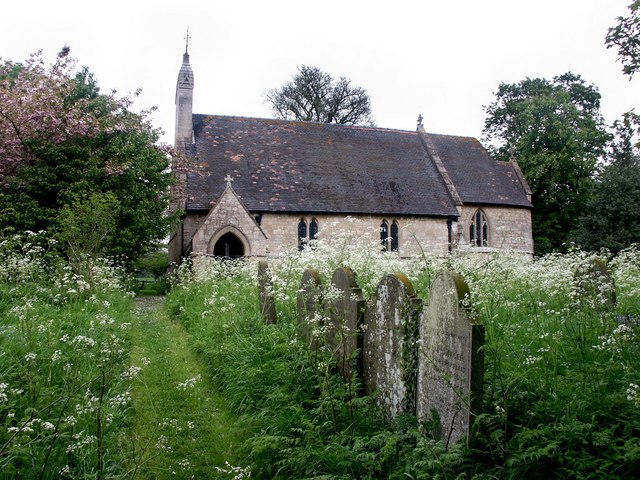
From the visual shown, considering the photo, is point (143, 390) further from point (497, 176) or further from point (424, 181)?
point (497, 176)

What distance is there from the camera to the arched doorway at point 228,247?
21.0 meters

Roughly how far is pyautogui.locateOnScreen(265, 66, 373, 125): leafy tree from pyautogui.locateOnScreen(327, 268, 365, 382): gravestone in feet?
129

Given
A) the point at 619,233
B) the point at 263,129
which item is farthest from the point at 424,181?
the point at 619,233

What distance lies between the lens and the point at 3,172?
1467 cm

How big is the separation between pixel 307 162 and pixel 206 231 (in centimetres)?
787

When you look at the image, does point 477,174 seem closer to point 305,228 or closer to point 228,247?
point 305,228

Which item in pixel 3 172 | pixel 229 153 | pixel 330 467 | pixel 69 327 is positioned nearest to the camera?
pixel 330 467

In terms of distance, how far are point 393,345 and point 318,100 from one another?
4122 centimetres

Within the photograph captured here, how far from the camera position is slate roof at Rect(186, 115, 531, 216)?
22.8 metres

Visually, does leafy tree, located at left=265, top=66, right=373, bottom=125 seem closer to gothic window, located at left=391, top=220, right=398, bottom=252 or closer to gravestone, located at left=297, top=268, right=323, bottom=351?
gothic window, located at left=391, top=220, right=398, bottom=252

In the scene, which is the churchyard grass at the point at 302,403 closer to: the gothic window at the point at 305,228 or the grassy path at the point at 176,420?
the grassy path at the point at 176,420

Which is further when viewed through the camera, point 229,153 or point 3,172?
point 229,153

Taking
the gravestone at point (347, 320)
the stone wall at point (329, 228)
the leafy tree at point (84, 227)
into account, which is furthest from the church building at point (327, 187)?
the gravestone at point (347, 320)

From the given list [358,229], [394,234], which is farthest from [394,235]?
[358,229]
